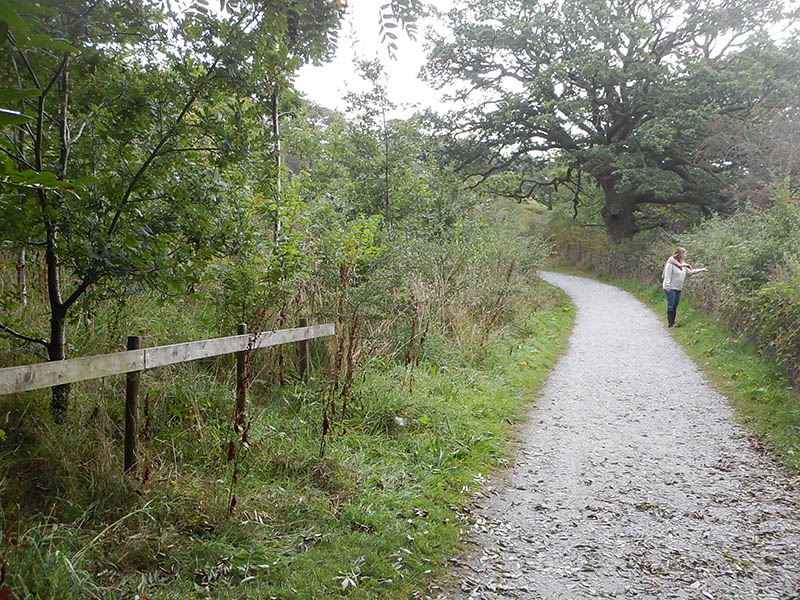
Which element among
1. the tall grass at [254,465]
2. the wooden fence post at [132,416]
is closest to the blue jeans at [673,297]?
the tall grass at [254,465]

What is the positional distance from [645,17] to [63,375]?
2230cm

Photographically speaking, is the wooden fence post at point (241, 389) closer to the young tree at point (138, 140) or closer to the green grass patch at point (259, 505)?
the green grass patch at point (259, 505)

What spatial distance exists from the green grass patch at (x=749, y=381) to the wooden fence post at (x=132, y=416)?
5211 millimetres

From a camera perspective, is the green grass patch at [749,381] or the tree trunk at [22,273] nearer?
the tree trunk at [22,273]

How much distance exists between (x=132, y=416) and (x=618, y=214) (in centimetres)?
2337

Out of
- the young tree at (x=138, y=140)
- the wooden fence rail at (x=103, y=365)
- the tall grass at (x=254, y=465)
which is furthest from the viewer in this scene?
the young tree at (x=138, y=140)

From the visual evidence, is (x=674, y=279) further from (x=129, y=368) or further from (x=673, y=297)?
(x=129, y=368)

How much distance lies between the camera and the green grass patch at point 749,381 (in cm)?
587

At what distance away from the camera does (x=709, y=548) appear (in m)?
3.85

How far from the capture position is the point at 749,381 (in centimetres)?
772

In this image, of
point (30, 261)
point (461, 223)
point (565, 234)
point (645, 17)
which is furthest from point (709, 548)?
point (565, 234)

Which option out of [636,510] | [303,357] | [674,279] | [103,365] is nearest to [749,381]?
[636,510]

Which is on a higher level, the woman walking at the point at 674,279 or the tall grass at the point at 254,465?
the woman walking at the point at 674,279

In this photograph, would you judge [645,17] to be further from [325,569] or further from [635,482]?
[325,569]
